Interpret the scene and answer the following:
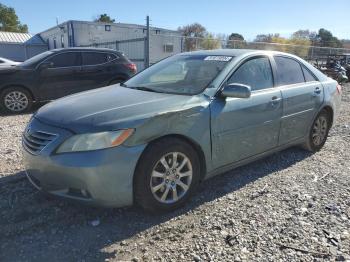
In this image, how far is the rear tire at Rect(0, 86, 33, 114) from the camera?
8516 mm

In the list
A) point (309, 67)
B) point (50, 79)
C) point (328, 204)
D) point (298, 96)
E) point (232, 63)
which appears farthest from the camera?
point (50, 79)

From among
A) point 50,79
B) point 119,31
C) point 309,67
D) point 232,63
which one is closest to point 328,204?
point 232,63

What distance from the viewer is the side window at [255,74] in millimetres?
4121

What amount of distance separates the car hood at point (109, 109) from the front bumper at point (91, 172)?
0.17 m

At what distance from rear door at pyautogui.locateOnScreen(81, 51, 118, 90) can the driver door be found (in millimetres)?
5965

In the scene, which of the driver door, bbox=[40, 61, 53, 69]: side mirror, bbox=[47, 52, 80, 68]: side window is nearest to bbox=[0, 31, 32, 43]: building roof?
bbox=[47, 52, 80, 68]: side window

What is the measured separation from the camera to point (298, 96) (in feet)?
15.7

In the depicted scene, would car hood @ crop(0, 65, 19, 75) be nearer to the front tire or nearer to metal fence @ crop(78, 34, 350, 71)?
metal fence @ crop(78, 34, 350, 71)

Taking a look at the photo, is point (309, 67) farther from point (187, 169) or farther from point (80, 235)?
point (80, 235)

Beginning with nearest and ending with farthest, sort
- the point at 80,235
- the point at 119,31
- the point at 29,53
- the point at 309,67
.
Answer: the point at 80,235 < the point at 309,67 < the point at 119,31 < the point at 29,53

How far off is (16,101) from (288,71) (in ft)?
21.5

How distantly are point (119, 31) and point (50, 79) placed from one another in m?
19.0

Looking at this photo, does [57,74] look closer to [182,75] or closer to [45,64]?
[45,64]

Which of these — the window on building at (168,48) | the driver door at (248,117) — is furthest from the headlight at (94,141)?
the window on building at (168,48)
